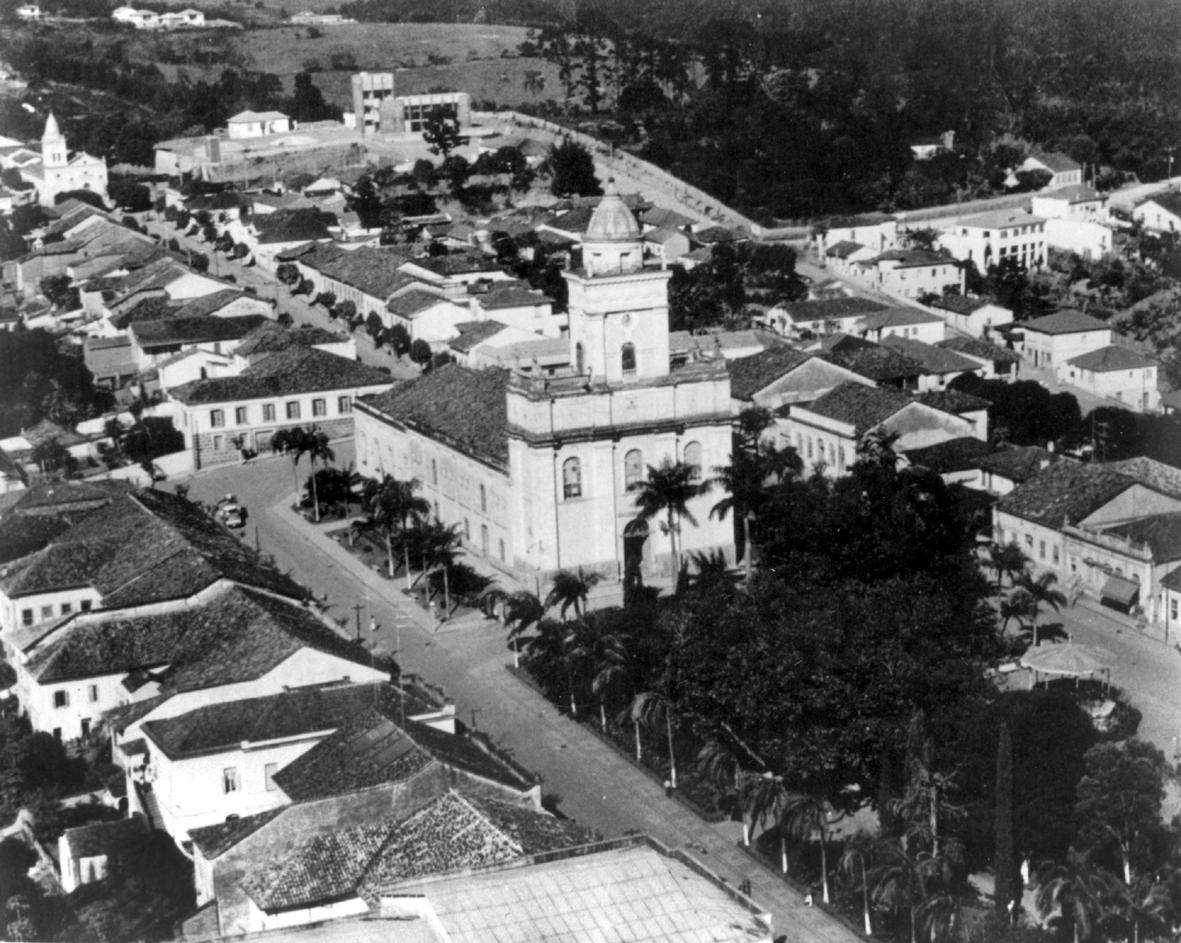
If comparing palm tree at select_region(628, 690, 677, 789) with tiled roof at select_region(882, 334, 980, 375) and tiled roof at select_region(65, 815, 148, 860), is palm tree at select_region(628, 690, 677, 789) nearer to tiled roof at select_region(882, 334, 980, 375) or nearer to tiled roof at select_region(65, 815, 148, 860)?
tiled roof at select_region(65, 815, 148, 860)

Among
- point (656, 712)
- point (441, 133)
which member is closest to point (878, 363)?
point (656, 712)

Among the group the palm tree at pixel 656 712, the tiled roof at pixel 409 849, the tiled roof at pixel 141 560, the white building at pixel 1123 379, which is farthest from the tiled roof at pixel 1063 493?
the tiled roof at pixel 409 849

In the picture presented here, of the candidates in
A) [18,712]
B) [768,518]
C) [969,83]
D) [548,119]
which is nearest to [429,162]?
[548,119]

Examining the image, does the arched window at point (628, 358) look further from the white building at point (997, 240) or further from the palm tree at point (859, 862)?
the white building at point (997, 240)

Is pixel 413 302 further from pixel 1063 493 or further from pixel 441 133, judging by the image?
pixel 441 133

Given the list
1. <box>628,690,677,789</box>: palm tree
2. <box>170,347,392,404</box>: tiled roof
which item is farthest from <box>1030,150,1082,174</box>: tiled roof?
<box>628,690,677,789</box>: palm tree

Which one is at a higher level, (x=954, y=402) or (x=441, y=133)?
(x=441, y=133)

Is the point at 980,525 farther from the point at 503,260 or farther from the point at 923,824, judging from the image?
the point at 503,260
